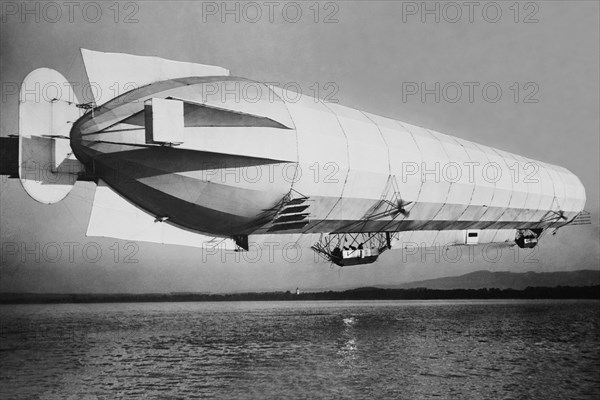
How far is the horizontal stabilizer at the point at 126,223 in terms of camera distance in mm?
15008

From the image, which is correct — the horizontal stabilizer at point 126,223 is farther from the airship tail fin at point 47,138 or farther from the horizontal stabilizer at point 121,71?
the horizontal stabilizer at point 121,71

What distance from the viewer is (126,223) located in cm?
1552

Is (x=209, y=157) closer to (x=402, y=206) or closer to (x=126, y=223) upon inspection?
(x=126, y=223)

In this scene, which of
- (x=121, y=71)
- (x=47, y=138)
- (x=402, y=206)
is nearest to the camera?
(x=47, y=138)

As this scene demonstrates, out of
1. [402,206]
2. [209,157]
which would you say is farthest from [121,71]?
[402,206]

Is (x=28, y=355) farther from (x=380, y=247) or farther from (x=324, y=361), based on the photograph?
(x=380, y=247)

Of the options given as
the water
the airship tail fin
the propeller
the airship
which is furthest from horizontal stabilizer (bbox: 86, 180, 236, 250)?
the water

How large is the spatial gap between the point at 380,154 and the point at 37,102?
10.8 m

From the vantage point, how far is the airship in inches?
553

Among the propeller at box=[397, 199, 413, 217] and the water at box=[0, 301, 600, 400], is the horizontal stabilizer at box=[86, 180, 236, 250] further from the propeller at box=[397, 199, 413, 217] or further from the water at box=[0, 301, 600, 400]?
the water at box=[0, 301, 600, 400]

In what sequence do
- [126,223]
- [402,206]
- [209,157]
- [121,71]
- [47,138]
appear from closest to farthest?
[47,138], [121,71], [209,157], [126,223], [402,206]

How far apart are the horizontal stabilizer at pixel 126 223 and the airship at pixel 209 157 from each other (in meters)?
0.03

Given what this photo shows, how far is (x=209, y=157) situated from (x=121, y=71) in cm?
309

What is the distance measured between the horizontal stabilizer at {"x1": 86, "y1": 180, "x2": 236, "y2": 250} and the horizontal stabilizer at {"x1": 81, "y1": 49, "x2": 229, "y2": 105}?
2.40 metres
